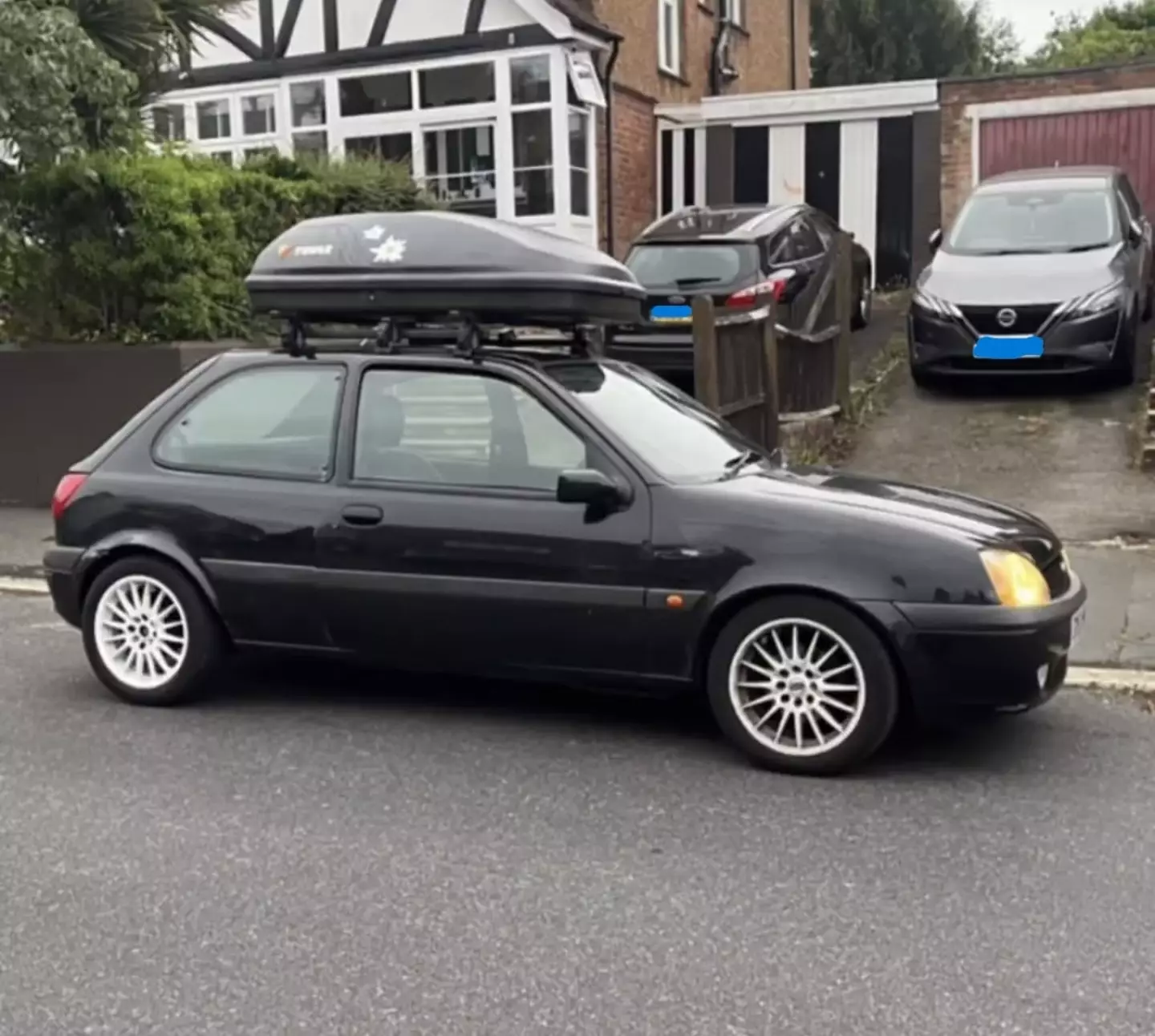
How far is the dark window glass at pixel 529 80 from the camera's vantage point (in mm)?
18297

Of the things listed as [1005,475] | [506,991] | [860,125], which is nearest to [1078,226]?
[1005,475]

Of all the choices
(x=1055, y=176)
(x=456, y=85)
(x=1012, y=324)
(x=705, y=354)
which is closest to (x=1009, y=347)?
(x=1012, y=324)

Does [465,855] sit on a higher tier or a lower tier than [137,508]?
lower

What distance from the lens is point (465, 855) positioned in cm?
434

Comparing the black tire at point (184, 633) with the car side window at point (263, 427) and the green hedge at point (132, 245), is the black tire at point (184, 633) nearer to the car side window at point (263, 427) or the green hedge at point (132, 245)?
the car side window at point (263, 427)

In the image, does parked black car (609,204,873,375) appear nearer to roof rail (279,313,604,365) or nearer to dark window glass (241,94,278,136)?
roof rail (279,313,604,365)

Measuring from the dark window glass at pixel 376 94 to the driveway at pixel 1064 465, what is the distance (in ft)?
29.6

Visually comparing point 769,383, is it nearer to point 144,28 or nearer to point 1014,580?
point 1014,580

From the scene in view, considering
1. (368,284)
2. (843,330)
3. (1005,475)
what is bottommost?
(1005,475)

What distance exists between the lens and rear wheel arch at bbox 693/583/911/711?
4887mm

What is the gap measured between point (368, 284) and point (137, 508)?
1312mm

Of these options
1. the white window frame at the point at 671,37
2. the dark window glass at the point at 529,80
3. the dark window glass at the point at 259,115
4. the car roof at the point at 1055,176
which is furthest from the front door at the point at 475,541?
the white window frame at the point at 671,37

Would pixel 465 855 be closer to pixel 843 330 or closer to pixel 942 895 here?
pixel 942 895

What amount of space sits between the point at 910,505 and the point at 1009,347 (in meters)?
7.10
